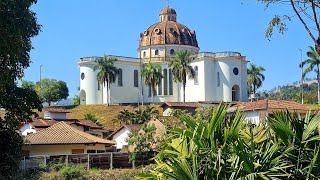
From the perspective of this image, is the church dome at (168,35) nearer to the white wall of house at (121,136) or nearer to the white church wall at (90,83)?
the white church wall at (90,83)

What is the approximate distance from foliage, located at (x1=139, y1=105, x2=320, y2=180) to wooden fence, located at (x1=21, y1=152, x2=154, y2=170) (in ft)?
71.2

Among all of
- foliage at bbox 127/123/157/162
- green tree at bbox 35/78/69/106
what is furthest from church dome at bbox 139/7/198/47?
foliage at bbox 127/123/157/162

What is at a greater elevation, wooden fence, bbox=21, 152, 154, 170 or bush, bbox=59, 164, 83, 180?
wooden fence, bbox=21, 152, 154, 170

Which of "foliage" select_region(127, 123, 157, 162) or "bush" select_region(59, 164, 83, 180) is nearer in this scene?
"bush" select_region(59, 164, 83, 180)

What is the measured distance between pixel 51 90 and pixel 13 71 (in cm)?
8227

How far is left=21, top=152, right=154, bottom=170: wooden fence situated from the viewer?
33.3 meters

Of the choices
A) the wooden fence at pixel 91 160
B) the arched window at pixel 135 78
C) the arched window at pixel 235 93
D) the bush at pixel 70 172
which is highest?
the arched window at pixel 135 78

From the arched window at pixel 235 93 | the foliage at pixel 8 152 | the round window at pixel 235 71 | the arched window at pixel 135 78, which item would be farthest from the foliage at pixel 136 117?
the foliage at pixel 8 152

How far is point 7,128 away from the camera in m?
19.3

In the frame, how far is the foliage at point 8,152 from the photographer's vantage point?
747 inches

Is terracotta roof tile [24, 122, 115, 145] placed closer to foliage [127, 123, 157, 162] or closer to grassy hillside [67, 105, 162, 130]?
foliage [127, 123, 157, 162]

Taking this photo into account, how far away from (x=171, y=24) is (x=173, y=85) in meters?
13.0

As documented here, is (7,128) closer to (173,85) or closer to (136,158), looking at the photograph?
(136,158)

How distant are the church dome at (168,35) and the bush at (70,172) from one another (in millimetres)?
62642
